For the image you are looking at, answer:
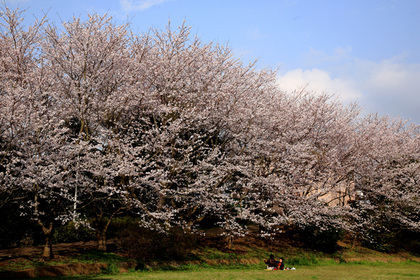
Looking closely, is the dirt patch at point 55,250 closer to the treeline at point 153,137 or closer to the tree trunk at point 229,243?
the treeline at point 153,137

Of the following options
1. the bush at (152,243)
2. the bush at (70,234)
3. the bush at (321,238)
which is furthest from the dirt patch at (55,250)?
the bush at (321,238)

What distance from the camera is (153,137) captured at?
18.1m

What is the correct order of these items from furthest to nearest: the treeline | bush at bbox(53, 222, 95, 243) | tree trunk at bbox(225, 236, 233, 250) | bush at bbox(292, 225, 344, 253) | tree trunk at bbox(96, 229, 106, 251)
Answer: bush at bbox(292, 225, 344, 253), tree trunk at bbox(225, 236, 233, 250), bush at bbox(53, 222, 95, 243), tree trunk at bbox(96, 229, 106, 251), the treeline

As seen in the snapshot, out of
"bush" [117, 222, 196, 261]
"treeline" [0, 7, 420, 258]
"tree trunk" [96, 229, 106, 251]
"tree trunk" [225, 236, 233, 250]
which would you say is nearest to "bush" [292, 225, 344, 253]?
"treeline" [0, 7, 420, 258]

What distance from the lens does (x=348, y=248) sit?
28.5 m

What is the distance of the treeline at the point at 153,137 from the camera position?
49.2 ft

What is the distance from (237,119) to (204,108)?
183cm

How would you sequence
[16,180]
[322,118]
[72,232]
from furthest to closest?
[322,118] < [72,232] < [16,180]

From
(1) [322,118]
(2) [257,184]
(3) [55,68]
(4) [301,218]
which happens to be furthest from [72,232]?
(1) [322,118]

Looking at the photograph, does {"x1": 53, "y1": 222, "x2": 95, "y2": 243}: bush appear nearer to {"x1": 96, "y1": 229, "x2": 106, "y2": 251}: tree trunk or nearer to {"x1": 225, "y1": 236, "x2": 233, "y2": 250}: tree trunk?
{"x1": 96, "y1": 229, "x2": 106, "y2": 251}: tree trunk

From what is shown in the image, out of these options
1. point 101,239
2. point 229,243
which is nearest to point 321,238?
point 229,243

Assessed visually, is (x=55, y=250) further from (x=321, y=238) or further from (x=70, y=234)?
(x=321, y=238)

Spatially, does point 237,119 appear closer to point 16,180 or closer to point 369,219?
point 16,180

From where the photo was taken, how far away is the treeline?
15000 mm
